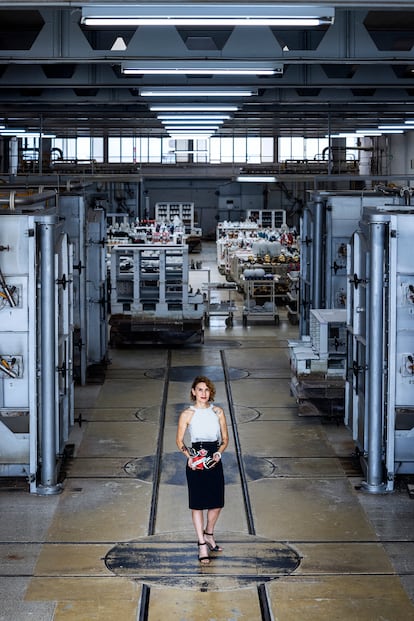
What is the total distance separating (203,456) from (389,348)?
282 centimetres

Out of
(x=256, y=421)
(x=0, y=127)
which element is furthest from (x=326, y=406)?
(x=0, y=127)

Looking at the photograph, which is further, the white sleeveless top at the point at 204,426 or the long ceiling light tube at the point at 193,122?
the long ceiling light tube at the point at 193,122

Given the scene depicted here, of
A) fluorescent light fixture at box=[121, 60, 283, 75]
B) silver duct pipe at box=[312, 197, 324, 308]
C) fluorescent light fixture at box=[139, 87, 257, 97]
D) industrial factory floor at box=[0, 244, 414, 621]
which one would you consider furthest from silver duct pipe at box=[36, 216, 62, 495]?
silver duct pipe at box=[312, 197, 324, 308]

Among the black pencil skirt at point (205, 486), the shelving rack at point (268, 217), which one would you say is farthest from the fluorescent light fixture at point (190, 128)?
the shelving rack at point (268, 217)

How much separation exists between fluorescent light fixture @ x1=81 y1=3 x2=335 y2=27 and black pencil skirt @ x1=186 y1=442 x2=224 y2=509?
346 centimetres

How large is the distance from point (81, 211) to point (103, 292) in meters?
1.98

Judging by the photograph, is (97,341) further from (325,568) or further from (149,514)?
(325,568)

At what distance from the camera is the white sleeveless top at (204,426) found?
8.95 m

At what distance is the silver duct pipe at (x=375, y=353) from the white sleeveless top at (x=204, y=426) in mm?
2468

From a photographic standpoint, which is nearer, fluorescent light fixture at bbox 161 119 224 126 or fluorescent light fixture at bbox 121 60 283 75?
fluorescent light fixture at bbox 121 60 283 75

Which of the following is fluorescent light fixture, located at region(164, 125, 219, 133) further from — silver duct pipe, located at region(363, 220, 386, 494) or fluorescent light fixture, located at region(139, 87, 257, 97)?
silver duct pipe, located at region(363, 220, 386, 494)

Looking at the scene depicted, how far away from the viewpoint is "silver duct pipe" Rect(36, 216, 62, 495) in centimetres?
1065

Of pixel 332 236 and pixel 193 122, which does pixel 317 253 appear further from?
pixel 193 122

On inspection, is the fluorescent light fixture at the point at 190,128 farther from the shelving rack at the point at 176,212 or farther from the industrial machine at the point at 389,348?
the shelving rack at the point at 176,212
